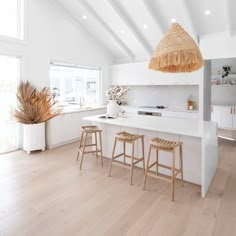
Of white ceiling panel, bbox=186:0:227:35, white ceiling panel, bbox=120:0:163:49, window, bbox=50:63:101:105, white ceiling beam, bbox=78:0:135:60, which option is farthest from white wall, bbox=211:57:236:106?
window, bbox=50:63:101:105

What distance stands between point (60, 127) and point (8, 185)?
2.20 m

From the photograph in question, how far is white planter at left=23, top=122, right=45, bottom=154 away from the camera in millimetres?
4496

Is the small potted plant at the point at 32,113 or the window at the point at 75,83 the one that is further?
the window at the point at 75,83

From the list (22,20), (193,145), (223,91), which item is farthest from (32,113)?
(223,91)

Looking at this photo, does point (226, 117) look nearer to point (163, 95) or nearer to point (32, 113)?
point (163, 95)

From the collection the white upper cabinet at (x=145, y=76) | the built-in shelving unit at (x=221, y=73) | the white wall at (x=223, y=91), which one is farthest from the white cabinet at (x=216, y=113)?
the white upper cabinet at (x=145, y=76)

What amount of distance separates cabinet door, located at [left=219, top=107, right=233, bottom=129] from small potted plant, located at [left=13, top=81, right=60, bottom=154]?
5.78 metres

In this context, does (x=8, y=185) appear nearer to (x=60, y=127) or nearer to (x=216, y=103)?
(x=60, y=127)

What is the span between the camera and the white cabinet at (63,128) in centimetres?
490

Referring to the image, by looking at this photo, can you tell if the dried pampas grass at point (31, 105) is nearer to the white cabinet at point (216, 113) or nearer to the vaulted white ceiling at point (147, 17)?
the vaulted white ceiling at point (147, 17)

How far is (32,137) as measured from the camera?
4.51m

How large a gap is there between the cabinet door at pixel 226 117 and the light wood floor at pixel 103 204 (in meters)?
3.94

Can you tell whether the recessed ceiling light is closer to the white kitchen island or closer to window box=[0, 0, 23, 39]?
the white kitchen island

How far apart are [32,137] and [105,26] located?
3369 mm
